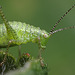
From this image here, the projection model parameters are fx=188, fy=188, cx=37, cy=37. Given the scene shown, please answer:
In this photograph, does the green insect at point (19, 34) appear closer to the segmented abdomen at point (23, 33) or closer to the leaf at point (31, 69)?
the segmented abdomen at point (23, 33)

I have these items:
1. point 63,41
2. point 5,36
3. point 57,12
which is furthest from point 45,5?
point 5,36

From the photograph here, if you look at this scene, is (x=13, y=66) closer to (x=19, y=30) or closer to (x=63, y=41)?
(x=19, y=30)

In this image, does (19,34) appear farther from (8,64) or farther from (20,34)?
(8,64)

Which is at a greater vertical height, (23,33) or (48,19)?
(48,19)

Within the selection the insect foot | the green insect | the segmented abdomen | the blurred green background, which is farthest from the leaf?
the blurred green background

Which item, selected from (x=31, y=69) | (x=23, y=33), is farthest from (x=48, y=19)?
(x=31, y=69)

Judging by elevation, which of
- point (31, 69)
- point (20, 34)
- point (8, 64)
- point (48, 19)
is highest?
point (48, 19)

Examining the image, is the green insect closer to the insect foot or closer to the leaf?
the insect foot
